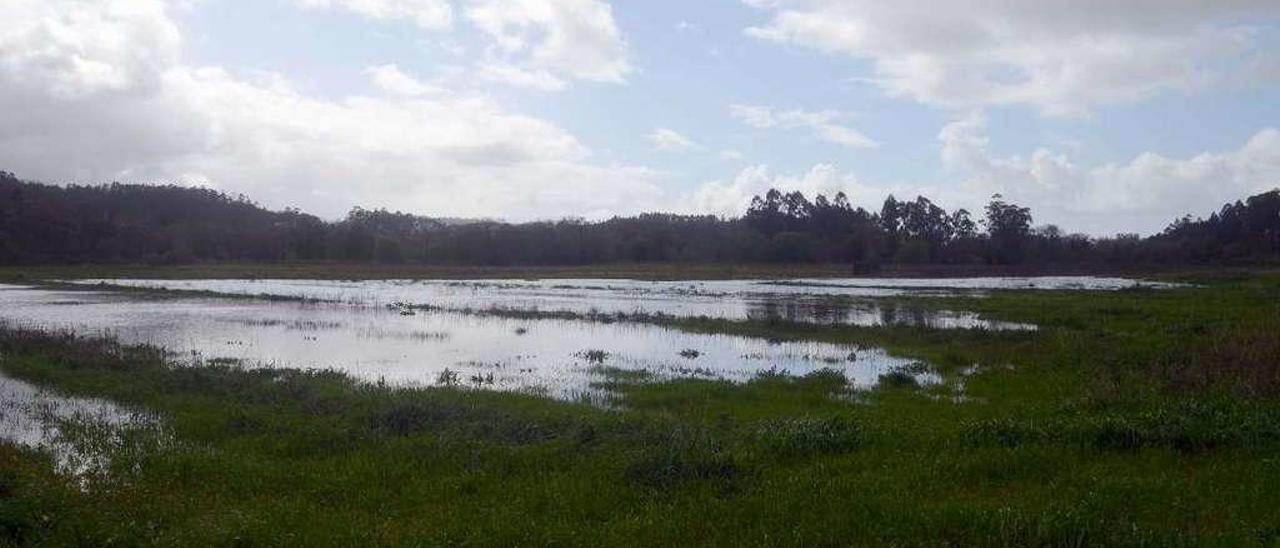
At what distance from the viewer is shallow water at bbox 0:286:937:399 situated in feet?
75.2

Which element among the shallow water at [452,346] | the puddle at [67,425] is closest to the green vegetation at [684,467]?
the puddle at [67,425]

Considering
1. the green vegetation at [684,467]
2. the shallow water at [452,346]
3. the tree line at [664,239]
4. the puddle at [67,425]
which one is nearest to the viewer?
the green vegetation at [684,467]

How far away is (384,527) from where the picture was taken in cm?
905

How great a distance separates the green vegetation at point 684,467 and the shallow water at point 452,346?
3.88 meters

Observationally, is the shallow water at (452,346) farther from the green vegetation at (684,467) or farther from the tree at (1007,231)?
the tree at (1007,231)

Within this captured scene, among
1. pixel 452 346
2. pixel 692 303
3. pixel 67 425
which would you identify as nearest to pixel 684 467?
pixel 67 425

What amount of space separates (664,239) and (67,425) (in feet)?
427

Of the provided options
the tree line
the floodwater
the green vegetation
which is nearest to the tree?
the tree line

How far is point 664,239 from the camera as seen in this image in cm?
14425

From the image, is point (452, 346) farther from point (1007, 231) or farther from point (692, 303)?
point (1007, 231)

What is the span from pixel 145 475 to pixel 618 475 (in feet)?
17.9

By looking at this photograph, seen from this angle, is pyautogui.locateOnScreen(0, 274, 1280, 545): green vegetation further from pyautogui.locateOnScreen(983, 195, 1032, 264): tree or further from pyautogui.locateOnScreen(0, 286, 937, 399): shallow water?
pyautogui.locateOnScreen(983, 195, 1032, 264): tree

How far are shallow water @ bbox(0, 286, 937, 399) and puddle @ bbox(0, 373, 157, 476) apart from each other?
5604mm

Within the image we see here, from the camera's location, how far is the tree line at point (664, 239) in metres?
122
